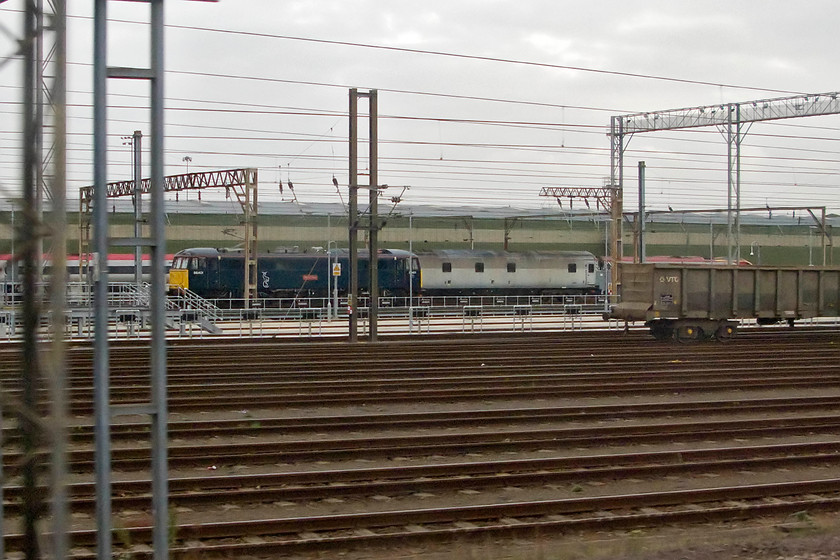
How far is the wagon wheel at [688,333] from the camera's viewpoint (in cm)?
2831

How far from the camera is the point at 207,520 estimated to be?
8.50 metres

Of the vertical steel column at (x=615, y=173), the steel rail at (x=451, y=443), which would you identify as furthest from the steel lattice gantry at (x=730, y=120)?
the steel rail at (x=451, y=443)

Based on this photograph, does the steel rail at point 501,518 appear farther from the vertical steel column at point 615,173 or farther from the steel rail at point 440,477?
the vertical steel column at point 615,173

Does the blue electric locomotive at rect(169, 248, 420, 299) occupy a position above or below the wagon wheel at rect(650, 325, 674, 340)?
above

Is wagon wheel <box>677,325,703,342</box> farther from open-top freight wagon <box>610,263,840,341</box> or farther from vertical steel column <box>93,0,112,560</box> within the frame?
vertical steel column <box>93,0,112,560</box>

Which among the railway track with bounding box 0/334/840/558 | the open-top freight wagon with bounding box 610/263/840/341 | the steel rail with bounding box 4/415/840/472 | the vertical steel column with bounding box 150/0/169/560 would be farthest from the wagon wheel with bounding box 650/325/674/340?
the vertical steel column with bounding box 150/0/169/560

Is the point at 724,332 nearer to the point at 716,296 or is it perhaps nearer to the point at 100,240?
the point at 716,296

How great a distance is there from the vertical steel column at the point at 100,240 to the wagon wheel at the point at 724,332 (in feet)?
89.2

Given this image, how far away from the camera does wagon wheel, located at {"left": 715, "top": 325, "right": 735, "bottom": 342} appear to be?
28828 millimetres

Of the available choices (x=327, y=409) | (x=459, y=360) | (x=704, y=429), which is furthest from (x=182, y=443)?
(x=459, y=360)

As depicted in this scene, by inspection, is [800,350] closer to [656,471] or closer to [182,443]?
[656,471]

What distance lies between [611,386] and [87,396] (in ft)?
31.3

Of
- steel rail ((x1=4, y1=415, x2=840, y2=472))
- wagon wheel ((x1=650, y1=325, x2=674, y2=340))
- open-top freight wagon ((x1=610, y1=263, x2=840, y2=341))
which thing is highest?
open-top freight wagon ((x1=610, y1=263, x2=840, y2=341))

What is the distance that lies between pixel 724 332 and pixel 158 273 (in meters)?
27.2
